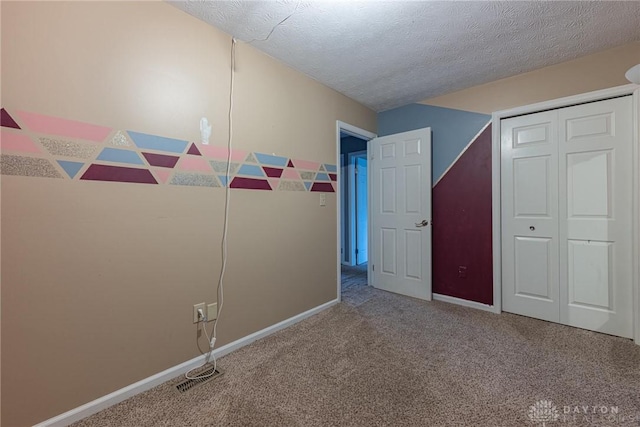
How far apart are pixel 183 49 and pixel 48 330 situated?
176 cm

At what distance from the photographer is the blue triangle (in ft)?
4.44

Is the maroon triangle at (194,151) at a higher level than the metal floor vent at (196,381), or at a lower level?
higher

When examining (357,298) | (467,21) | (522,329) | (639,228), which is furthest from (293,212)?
(639,228)

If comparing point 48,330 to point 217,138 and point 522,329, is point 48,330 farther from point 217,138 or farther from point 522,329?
point 522,329

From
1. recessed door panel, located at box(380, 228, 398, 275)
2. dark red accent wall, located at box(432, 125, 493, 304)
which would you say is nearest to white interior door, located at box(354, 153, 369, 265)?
recessed door panel, located at box(380, 228, 398, 275)

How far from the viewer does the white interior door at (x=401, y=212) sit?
3100mm

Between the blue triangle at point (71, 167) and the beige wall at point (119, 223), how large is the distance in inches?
2.0

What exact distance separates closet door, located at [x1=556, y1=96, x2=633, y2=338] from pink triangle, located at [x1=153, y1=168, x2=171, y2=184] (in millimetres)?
3185

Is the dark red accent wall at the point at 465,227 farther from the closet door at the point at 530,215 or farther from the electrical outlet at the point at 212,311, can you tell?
the electrical outlet at the point at 212,311

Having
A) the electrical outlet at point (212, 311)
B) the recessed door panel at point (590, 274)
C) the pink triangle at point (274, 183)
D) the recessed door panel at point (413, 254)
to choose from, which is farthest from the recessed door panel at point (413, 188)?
the electrical outlet at point (212, 311)

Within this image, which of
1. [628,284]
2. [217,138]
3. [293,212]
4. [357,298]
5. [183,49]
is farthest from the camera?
[357,298]

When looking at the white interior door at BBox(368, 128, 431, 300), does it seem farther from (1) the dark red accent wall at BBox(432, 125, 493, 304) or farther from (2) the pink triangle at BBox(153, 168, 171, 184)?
(2) the pink triangle at BBox(153, 168, 171, 184)

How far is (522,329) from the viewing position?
235 cm

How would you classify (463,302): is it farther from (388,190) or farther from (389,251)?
(388,190)
